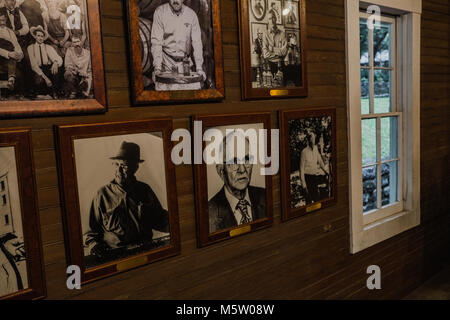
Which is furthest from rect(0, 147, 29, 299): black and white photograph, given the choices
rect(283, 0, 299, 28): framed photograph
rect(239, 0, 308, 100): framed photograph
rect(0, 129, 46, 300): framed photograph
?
rect(283, 0, 299, 28): framed photograph

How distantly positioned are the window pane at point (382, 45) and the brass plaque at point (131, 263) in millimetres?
2365

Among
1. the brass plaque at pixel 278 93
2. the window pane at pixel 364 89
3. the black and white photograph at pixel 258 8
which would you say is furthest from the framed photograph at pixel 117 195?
the window pane at pixel 364 89

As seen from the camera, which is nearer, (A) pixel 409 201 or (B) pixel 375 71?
(B) pixel 375 71

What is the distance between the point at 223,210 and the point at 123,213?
0.56 meters

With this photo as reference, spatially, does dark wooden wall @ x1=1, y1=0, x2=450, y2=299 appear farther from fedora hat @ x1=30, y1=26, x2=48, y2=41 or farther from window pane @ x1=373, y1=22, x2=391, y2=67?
window pane @ x1=373, y1=22, x2=391, y2=67

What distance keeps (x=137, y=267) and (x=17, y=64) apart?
963 millimetres

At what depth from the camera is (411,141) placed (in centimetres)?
327

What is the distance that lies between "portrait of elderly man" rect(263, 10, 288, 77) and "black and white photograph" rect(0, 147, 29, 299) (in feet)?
4.57

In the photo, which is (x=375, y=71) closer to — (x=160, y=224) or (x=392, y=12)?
(x=392, y=12)

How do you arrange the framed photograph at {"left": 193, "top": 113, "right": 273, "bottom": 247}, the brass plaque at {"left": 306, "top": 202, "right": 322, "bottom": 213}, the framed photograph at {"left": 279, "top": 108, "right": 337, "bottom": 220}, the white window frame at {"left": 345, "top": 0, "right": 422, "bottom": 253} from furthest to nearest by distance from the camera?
the white window frame at {"left": 345, "top": 0, "right": 422, "bottom": 253} → the brass plaque at {"left": 306, "top": 202, "right": 322, "bottom": 213} → the framed photograph at {"left": 279, "top": 108, "right": 337, "bottom": 220} → the framed photograph at {"left": 193, "top": 113, "right": 273, "bottom": 247}

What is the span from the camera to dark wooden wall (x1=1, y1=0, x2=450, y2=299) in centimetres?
160
